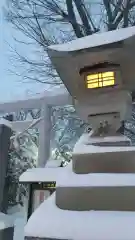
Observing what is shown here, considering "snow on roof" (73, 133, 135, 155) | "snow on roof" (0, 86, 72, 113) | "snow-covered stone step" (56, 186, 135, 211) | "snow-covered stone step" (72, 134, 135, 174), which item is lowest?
"snow-covered stone step" (56, 186, 135, 211)

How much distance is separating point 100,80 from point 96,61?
0.19 meters

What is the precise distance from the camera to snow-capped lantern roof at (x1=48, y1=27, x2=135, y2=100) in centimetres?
226

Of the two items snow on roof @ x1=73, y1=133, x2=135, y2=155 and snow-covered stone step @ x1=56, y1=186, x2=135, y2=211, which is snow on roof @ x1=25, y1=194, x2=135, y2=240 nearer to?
snow-covered stone step @ x1=56, y1=186, x2=135, y2=211

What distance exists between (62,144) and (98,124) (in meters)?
10.5

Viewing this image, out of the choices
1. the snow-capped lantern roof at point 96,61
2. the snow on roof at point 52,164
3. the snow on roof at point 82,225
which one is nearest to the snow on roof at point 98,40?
the snow-capped lantern roof at point 96,61

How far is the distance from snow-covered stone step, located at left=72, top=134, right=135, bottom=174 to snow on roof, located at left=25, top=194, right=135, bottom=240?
Answer: 36cm

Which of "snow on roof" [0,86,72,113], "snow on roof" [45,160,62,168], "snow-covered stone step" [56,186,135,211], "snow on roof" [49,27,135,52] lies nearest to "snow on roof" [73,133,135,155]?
"snow-covered stone step" [56,186,135,211]

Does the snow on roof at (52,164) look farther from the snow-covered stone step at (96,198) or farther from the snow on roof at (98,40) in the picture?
the snow on roof at (98,40)

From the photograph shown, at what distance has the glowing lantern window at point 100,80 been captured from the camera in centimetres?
253

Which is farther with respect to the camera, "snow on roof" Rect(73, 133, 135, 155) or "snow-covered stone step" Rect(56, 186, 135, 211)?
"snow on roof" Rect(73, 133, 135, 155)

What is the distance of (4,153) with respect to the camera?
467cm

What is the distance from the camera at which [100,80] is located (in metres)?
2.56

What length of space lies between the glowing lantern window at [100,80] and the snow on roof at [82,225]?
1.13m

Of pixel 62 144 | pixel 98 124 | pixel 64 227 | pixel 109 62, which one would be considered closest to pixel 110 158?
pixel 98 124
